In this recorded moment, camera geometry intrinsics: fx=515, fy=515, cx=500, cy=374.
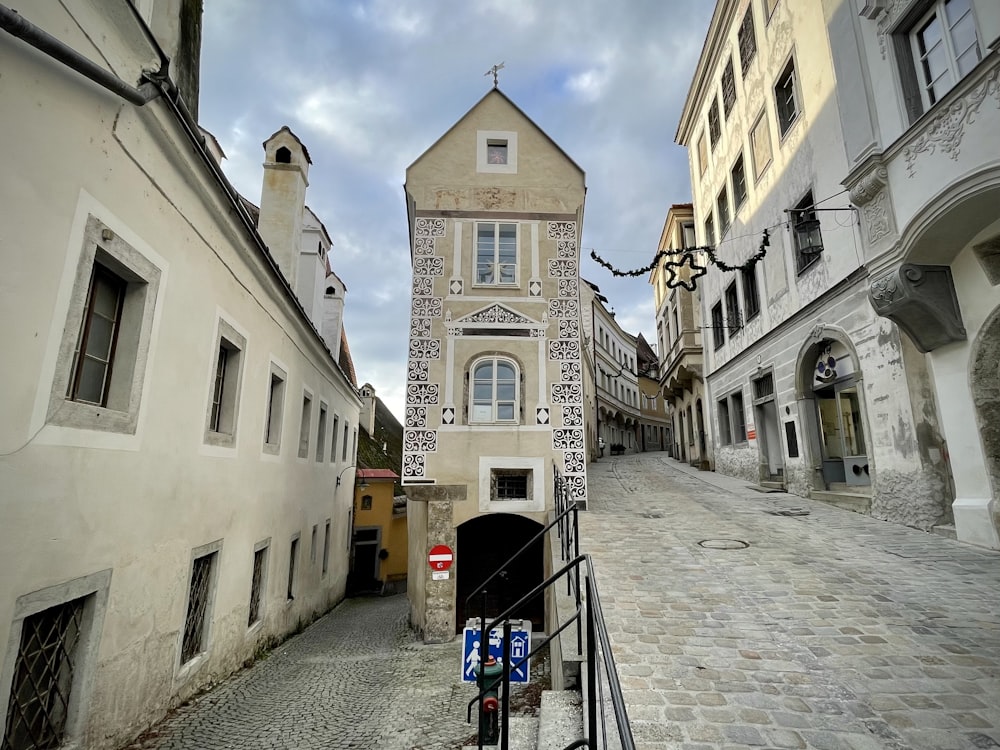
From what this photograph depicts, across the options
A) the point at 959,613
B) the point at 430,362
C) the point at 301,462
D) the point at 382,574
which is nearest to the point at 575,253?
the point at 430,362

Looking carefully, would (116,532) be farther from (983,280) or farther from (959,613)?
(983,280)

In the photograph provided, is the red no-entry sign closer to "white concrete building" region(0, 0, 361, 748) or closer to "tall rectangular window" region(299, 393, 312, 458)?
"white concrete building" region(0, 0, 361, 748)

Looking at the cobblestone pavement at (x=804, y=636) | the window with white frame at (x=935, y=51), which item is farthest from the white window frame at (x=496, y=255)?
the window with white frame at (x=935, y=51)

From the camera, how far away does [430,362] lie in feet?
39.2

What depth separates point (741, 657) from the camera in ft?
13.8

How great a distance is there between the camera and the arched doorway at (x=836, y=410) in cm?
1068

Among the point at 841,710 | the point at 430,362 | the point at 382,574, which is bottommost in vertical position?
the point at 382,574

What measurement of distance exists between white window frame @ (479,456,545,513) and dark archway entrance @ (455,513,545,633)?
99 centimetres

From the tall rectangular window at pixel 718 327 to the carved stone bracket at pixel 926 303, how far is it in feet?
33.9

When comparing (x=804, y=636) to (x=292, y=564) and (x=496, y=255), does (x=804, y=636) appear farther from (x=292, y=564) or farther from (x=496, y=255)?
(x=292, y=564)

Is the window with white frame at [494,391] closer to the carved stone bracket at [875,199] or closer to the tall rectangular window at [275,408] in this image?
the tall rectangular window at [275,408]

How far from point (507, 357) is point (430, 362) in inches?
70.6

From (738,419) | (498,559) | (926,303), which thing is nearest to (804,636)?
(926,303)

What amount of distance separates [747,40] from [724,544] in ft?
50.7
